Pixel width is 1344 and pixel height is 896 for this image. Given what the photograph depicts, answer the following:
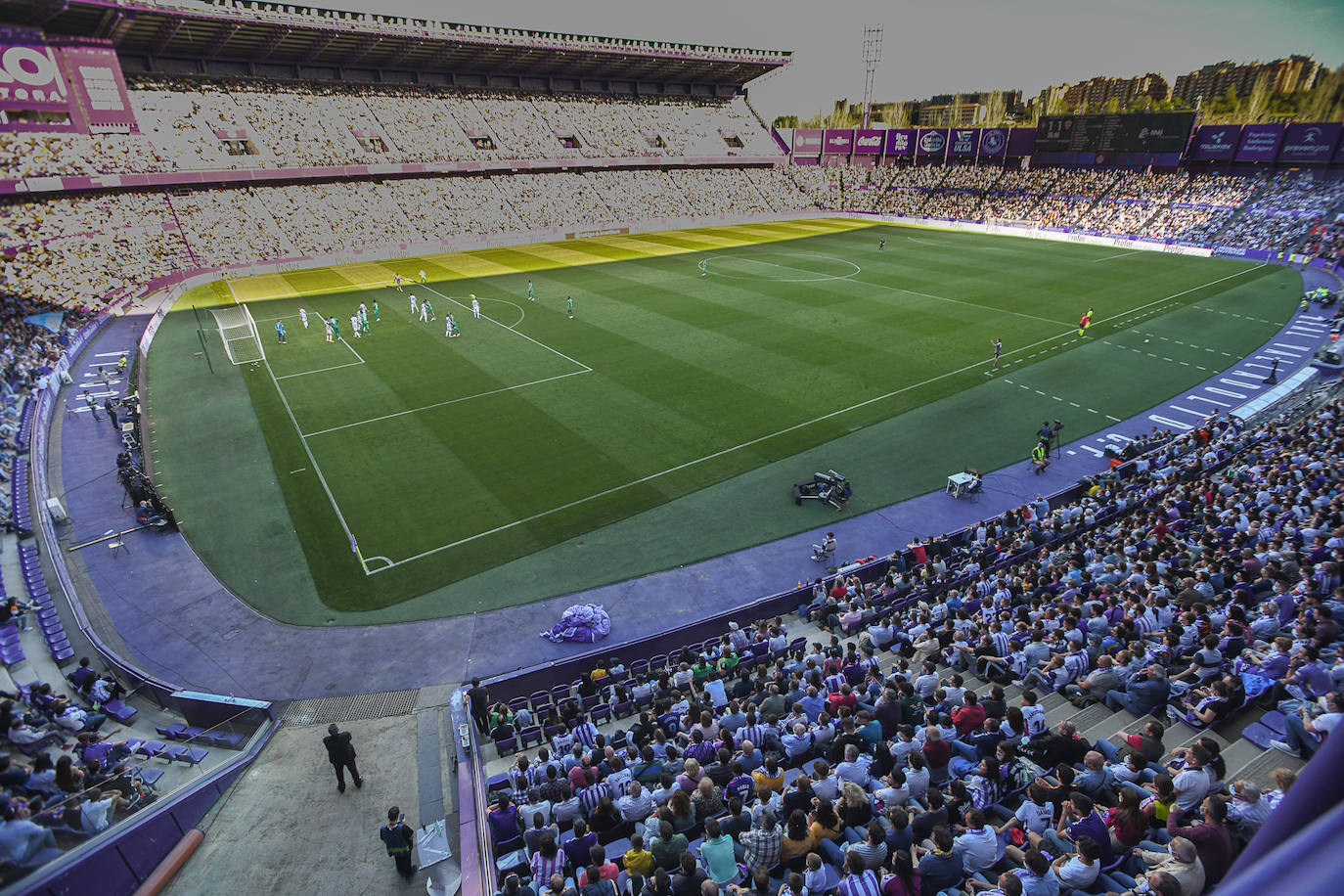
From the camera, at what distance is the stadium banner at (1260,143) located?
65562 mm

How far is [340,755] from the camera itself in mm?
12953

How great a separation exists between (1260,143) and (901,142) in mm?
40257

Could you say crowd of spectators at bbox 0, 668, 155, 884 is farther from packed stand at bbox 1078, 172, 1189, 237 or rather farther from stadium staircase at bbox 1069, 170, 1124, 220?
stadium staircase at bbox 1069, 170, 1124, 220

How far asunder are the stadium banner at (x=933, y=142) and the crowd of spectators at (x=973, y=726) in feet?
279

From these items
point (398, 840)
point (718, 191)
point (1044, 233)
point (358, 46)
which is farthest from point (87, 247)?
point (1044, 233)

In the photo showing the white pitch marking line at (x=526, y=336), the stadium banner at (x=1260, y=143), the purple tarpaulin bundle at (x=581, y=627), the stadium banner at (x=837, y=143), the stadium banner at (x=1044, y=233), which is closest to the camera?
the purple tarpaulin bundle at (x=581, y=627)

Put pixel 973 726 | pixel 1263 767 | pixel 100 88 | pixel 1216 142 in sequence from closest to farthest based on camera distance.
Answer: pixel 1263 767 → pixel 973 726 → pixel 100 88 → pixel 1216 142

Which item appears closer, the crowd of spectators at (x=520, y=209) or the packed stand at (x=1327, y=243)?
the packed stand at (x=1327, y=243)

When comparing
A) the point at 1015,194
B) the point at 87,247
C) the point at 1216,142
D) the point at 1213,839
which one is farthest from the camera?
the point at 1015,194

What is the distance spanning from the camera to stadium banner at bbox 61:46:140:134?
55.1 meters

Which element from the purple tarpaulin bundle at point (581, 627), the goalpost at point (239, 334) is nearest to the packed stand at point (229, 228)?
the goalpost at point (239, 334)

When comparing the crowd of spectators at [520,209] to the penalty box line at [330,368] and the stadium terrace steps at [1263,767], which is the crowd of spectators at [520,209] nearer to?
the penalty box line at [330,368]

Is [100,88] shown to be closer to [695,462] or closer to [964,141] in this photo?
[695,462]

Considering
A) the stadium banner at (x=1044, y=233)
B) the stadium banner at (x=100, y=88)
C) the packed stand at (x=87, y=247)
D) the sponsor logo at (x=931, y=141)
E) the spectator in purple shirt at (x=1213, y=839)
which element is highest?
the stadium banner at (x=100, y=88)
